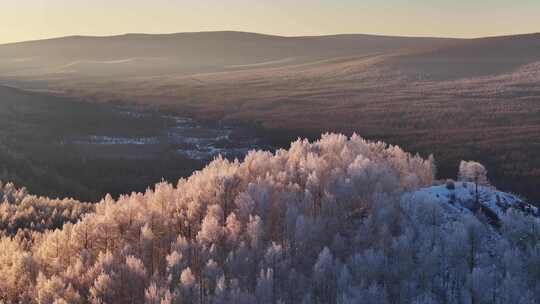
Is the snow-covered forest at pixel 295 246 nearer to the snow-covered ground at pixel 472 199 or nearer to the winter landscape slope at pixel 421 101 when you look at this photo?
the snow-covered ground at pixel 472 199

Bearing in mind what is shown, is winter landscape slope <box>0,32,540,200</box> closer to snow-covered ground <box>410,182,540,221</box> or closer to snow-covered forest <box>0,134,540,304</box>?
snow-covered ground <box>410,182,540,221</box>

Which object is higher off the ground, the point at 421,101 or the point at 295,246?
the point at 295,246

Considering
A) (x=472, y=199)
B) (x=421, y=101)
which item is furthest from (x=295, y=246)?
(x=421, y=101)

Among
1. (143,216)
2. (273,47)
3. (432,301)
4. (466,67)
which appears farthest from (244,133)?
(273,47)

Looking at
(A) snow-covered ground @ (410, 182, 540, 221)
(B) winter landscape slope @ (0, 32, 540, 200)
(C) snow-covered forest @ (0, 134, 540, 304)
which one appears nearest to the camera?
(C) snow-covered forest @ (0, 134, 540, 304)

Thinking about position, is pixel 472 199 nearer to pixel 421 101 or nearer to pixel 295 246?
pixel 295 246

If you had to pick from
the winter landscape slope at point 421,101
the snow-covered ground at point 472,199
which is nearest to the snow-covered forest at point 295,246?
the snow-covered ground at point 472,199

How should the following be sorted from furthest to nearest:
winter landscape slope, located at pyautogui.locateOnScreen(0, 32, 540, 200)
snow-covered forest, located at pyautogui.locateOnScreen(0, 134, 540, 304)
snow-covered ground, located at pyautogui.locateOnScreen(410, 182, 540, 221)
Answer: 1. winter landscape slope, located at pyautogui.locateOnScreen(0, 32, 540, 200)
2. snow-covered ground, located at pyautogui.locateOnScreen(410, 182, 540, 221)
3. snow-covered forest, located at pyautogui.locateOnScreen(0, 134, 540, 304)

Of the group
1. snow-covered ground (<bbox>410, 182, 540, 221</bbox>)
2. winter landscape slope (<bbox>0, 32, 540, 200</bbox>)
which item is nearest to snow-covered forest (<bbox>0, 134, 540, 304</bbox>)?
snow-covered ground (<bbox>410, 182, 540, 221</bbox>)
